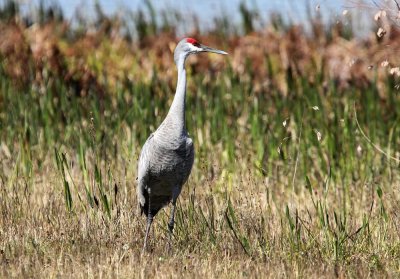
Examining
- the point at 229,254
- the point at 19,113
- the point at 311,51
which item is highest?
the point at 311,51

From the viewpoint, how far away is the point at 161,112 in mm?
8820

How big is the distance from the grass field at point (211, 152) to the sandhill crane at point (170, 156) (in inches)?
6.1

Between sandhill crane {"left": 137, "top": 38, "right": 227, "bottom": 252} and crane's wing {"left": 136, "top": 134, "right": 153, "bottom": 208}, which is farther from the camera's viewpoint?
crane's wing {"left": 136, "top": 134, "right": 153, "bottom": 208}

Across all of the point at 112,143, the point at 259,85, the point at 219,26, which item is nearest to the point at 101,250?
the point at 112,143

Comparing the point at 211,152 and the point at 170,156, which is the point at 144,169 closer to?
the point at 170,156

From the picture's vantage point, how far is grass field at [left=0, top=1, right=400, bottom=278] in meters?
5.45

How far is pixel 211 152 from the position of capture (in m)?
8.13

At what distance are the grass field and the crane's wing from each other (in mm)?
164

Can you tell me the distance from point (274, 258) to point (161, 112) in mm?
3696

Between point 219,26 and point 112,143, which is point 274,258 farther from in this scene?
point 219,26

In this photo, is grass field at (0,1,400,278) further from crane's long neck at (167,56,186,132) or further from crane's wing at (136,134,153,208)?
crane's long neck at (167,56,186,132)

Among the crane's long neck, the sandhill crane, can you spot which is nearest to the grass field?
the sandhill crane

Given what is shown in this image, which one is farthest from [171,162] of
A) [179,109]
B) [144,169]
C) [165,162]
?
[179,109]

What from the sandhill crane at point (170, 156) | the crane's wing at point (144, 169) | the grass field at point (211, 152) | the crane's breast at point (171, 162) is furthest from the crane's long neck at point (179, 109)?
the grass field at point (211, 152)
